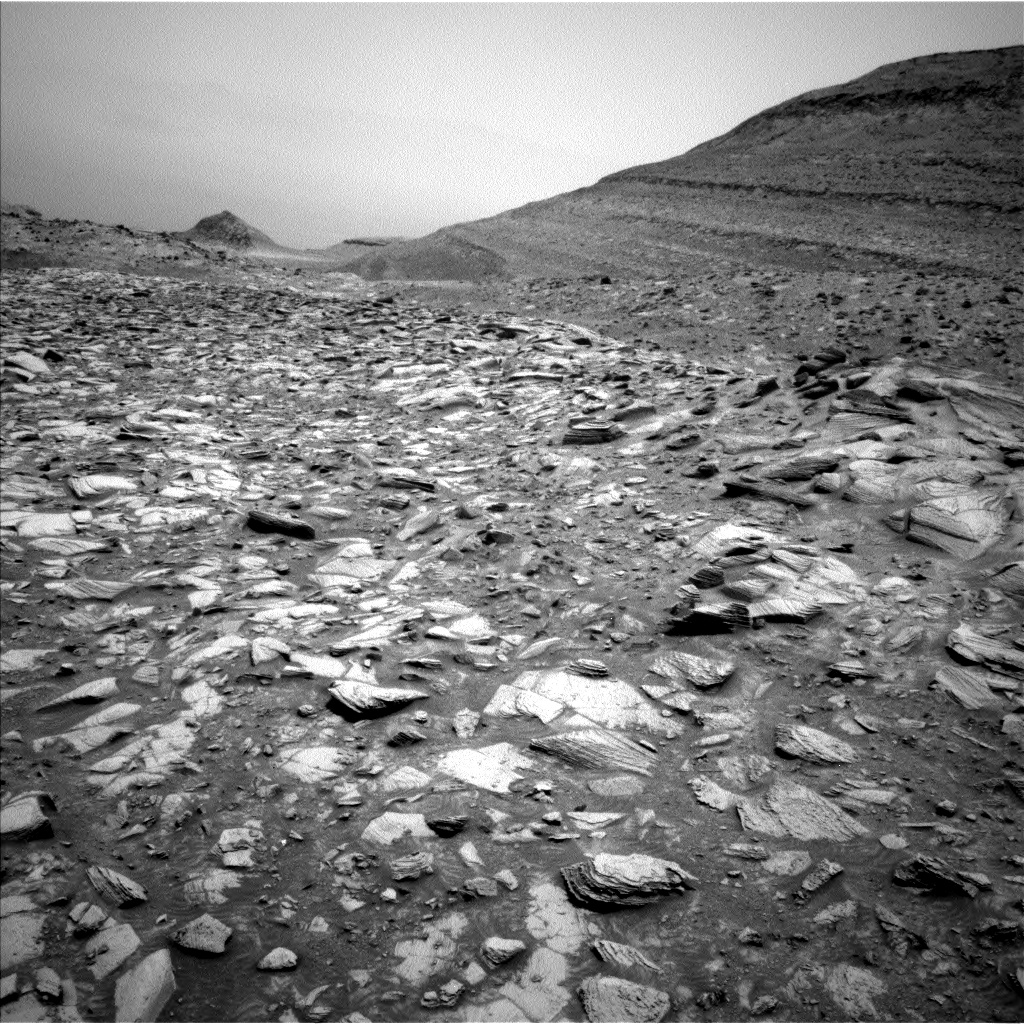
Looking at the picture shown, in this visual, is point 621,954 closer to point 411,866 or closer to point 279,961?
point 411,866

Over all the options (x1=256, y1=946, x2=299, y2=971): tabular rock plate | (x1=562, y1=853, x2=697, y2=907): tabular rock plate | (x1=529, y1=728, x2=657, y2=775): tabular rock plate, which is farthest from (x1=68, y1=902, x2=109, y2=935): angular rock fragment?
(x1=529, y1=728, x2=657, y2=775): tabular rock plate

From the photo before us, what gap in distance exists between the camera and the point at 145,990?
6.60ft

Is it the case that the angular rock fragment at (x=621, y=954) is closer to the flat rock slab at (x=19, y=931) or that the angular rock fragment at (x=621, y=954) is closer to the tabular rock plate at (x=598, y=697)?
the tabular rock plate at (x=598, y=697)

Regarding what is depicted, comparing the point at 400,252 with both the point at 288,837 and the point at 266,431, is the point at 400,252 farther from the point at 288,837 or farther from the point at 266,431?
the point at 288,837

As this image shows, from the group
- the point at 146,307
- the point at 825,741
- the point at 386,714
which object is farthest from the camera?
the point at 146,307

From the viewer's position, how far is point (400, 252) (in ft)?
61.9

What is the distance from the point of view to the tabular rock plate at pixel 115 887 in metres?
2.27

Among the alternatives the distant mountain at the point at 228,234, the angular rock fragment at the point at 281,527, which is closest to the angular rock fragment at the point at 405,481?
the angular rock fragment at the point at 281,527

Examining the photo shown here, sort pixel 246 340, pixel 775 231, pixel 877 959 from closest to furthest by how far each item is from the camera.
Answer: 1. pixel 877 959
2. pixel 246 340
3. pixel 775 231

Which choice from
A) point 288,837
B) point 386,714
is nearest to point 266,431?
point 386,714

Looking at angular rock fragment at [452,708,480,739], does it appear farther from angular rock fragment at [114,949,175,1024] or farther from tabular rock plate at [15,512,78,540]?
tabular rock plate at [15,512,78,540]

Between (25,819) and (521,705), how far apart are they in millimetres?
2006

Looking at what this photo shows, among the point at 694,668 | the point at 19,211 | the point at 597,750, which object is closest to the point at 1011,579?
the point at 694,668

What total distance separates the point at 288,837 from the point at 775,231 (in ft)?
54.6
